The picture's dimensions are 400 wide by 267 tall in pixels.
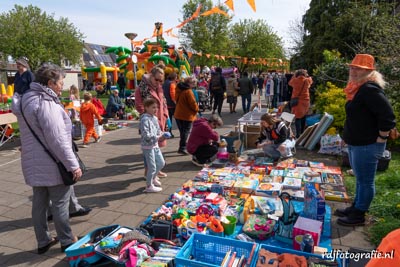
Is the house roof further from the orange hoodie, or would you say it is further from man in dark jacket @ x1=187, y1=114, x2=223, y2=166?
man in dark jacket @ x1=187, y1=114, x2=223, y2=166

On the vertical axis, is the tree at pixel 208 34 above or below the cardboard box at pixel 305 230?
above

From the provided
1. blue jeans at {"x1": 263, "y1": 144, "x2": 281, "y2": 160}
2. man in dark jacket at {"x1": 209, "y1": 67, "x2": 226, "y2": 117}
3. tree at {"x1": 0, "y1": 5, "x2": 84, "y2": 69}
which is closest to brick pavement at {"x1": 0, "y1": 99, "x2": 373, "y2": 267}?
blue jeans at {"x1": 263, "y1": 144, "x2": 281, "y2": 160}

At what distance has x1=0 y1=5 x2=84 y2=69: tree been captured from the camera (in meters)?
29.8

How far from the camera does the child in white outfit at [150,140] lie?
4.25 m

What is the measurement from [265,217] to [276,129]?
254 cm

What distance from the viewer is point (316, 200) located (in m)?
3.16

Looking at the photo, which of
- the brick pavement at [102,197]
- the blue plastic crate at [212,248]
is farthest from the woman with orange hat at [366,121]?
the blue plastic crate at [212,248]

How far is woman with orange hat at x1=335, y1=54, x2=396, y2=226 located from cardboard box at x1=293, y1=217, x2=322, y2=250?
807mm

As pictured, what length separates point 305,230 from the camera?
2838mm

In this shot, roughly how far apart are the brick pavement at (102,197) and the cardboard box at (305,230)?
35 centimetres

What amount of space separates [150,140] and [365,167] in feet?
9.07

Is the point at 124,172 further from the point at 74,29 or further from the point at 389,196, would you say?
the point at 74,29

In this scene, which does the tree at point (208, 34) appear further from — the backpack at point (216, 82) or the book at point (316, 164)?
the book at point (316, 164)

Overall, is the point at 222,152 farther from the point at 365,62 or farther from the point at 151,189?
the point at 365,62
